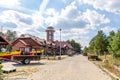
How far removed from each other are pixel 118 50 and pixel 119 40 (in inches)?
53.7

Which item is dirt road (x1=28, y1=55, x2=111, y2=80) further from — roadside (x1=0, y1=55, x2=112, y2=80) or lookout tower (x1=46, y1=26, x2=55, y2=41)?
lookout tower (x1=46, y1=26, x2=55, y2=41)

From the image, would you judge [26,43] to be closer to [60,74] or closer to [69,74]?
[60,74]

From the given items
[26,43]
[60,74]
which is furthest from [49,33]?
[60,74]

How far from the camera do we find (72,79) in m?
16.5

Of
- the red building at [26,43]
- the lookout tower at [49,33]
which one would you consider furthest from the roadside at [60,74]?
the lookout tower at [49,33]

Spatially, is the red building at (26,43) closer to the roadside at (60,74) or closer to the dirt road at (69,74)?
the roadside at (60,74)

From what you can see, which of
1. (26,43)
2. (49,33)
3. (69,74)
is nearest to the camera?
(69,74)

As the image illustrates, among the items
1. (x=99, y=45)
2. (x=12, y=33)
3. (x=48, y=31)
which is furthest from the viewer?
(x=12, y=33)

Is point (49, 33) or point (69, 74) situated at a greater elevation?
point (49, 33)

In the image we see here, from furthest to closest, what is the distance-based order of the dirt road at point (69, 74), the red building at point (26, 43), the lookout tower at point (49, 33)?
1. the lookout tower at point (49, 33)
2. the red building at point (26, 43)
3. the dirt road at point (69, 74)

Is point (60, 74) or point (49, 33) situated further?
point (49, 33)

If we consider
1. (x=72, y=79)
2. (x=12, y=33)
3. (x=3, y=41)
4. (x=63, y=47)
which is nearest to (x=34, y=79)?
(x=72, y=79)

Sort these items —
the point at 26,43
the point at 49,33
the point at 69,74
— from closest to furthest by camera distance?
1. the point at 69,74
2. the point at 26,43
3. the point at 49,33

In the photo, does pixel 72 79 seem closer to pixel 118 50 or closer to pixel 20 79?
pixel 20 79
